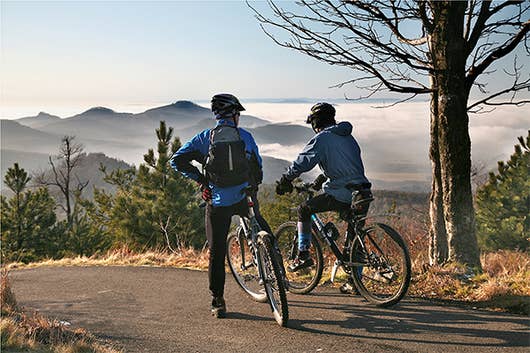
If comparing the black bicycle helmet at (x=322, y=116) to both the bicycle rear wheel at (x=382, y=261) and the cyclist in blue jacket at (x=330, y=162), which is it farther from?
the bicycle rear wheel at (x=382, y=261)

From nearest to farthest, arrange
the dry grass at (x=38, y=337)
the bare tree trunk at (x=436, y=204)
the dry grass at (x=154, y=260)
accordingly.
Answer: the dry grass at (x=38, y=337) < the bare tree trunk at (x=436, y=204) < the dry grass at (x=154, y=260)

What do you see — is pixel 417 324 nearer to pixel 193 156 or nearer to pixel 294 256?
pixel 294 256

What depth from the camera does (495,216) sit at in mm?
27484

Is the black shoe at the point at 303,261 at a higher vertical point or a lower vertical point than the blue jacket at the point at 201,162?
lower

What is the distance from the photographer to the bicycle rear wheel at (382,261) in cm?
566

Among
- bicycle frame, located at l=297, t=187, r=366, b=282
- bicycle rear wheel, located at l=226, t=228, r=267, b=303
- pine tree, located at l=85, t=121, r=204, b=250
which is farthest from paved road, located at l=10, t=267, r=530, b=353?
pine tree, located at l=85, t=121, r=204, b=250

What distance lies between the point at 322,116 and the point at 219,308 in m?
2.38

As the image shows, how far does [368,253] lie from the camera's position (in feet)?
19.8

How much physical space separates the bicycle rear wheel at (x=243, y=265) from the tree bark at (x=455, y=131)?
9.03ft

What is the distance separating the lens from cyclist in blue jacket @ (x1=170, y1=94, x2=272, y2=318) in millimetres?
5609

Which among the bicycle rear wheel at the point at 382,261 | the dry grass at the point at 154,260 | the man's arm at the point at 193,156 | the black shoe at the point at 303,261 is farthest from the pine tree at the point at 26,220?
the bicycle rear wheel at the point at 382,261

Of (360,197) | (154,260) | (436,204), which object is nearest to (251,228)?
(360,197)

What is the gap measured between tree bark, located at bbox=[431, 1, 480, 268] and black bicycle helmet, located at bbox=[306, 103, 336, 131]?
192cm

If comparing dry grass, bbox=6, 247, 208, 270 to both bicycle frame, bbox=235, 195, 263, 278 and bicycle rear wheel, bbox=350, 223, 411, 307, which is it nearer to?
bicycle frame, bbox=235, 195, 263, 278
